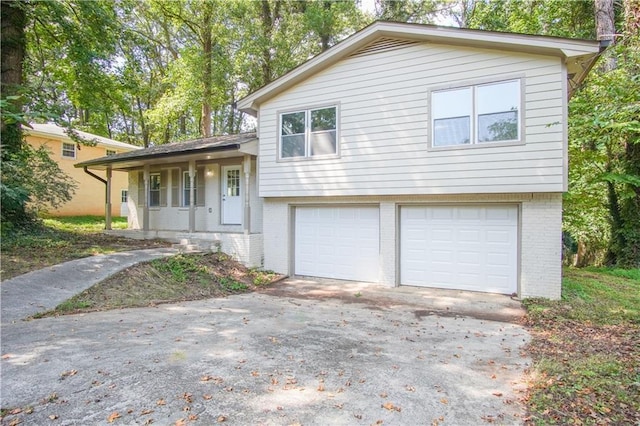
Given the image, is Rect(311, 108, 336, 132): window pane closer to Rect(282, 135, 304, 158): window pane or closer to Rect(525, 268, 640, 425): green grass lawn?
Rect(282, 135, 304, 158): window pane

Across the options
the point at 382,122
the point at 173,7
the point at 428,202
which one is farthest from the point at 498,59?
the point at 173,7

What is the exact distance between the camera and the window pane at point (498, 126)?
766 cm

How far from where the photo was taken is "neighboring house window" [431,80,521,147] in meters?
7.70

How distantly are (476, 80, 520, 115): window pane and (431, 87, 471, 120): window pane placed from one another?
0.77 ft

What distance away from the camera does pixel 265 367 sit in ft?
13.5

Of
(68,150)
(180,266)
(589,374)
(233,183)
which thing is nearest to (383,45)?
(233,183)

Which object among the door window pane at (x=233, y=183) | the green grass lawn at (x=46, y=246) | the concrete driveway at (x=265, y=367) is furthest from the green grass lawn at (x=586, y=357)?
the green grass lawn at (x=46, y=246)

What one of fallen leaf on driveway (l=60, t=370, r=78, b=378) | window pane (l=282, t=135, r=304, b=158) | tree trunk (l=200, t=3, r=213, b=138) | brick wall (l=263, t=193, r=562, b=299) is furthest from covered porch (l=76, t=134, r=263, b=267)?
tree trunk (l=200, t=3, r=213, b=138)

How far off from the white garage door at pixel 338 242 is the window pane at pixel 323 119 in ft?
7.48

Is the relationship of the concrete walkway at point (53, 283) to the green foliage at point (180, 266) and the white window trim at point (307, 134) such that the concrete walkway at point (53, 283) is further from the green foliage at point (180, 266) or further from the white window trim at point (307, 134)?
the white window trim at point (307, 134)

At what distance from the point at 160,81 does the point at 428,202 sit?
76.4ft

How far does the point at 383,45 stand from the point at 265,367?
8193 mm

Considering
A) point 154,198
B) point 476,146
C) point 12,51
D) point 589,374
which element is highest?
point 12,51

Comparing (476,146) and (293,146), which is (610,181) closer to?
(476,146)
